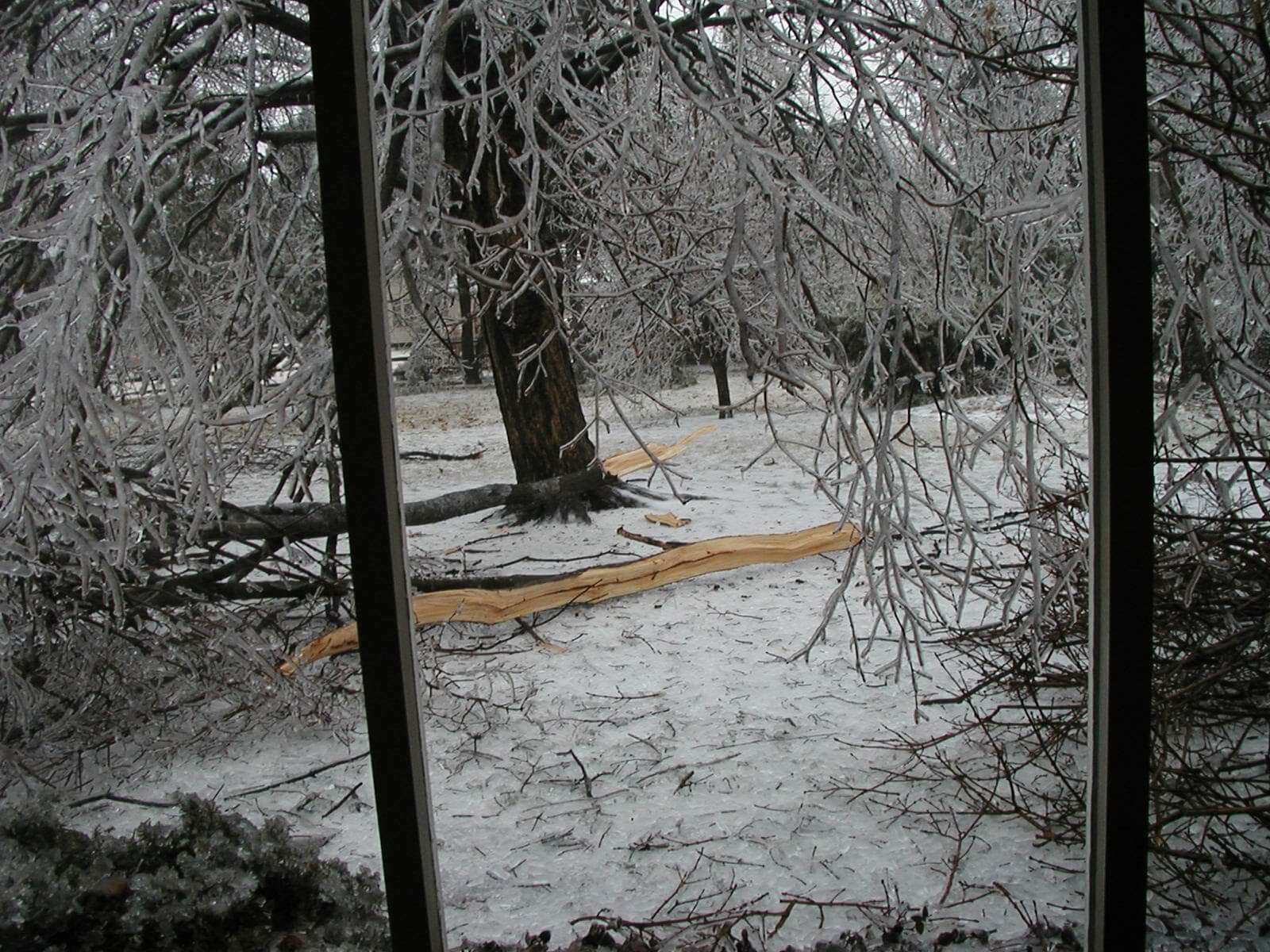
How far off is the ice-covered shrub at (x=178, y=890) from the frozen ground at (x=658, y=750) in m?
0.31

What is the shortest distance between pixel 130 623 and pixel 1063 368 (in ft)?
6.12

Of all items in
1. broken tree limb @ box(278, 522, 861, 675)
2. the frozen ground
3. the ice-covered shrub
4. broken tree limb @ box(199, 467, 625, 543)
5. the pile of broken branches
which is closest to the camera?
the ice-covered shrub

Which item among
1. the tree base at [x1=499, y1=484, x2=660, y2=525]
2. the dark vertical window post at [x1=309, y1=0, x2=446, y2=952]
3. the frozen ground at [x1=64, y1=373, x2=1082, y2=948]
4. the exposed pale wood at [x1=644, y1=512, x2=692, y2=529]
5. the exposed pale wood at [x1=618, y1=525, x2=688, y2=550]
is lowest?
the frozen ground at [x1=64, y1=373, x2=1082, y2=948]

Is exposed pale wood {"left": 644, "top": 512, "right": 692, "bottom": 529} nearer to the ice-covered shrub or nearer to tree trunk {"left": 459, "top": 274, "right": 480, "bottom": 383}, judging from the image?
tree trunk {"left": 459, "top": 274, "right": 480, "bottom": 383}

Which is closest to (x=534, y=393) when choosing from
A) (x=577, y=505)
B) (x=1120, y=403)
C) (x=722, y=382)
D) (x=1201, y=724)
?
(x=577, y=505)

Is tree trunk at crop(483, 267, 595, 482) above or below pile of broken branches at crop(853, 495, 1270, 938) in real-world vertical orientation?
above

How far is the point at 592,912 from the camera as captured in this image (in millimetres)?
1321

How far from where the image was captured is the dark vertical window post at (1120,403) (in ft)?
1.85

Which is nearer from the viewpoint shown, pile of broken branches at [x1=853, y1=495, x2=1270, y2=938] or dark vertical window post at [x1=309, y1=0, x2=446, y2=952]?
dark vertical window post at [x1=309, y1=0, x2=446, y2=952]

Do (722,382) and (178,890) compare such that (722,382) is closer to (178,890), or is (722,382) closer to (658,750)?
(658,750)

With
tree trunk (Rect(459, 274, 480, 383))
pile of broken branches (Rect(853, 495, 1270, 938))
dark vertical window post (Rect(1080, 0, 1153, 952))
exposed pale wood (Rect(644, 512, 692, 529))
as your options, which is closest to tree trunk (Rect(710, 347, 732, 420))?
exposed pale wood (Rect(644, 512, 692, 529))

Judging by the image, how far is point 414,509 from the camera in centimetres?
199

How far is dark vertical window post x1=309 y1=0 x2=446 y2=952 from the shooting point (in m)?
0.56

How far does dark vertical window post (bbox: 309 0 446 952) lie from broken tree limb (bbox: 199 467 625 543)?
1.12 m
